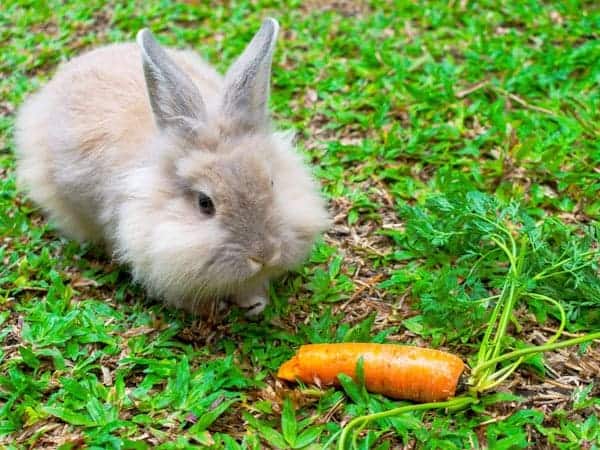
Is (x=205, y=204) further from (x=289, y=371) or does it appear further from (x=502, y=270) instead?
(x=502, y=270)

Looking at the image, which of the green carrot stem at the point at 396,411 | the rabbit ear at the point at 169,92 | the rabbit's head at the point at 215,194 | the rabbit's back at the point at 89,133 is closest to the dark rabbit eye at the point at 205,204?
the rabbit's head at the point at 215,194

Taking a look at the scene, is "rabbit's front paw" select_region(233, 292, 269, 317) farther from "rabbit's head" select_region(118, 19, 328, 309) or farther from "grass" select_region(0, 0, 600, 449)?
"rabbit's head" select_region(118, 19, 328, 309)

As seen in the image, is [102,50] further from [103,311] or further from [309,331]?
[309,331]

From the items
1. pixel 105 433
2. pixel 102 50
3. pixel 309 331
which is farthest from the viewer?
pixel 102 50

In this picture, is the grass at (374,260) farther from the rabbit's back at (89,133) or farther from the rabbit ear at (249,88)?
the rabbit ear at (249,88)

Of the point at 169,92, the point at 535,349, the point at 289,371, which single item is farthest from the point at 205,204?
the point at 535,349

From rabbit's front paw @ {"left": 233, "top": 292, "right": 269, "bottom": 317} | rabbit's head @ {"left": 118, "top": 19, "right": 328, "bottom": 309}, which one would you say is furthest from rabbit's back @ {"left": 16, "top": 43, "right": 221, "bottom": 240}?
rabbit's front paw @ {"left": 233, "top": 292, "right": 269, "bottom": 317}

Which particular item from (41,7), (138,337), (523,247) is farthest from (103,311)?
(41,7)
